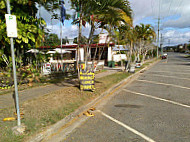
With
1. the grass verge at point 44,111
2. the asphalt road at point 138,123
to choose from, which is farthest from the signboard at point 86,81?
the asphalt road at point 138,123

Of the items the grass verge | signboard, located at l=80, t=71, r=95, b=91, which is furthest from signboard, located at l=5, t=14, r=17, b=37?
signboard, located at l=80, t=71, r=95, b=91

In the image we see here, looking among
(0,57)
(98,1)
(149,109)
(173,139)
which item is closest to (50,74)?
(0,57)

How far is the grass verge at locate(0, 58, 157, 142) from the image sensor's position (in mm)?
3513

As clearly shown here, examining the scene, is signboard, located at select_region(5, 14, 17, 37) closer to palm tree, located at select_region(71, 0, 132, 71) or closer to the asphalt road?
the asphalt road

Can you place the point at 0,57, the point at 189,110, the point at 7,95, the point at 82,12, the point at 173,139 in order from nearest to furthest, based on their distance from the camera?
the point at 173,139 → the point at 189,110 → the point at 7,95 → the point at 82,12 → the point at 0,57

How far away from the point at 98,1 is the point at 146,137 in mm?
5462

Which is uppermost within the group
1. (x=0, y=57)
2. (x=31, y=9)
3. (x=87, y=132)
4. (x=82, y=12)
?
(x=31, y=9)

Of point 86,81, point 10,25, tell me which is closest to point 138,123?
point 86,81

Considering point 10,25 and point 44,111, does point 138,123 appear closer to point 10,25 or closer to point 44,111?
point 44,111

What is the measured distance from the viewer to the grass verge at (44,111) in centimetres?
351

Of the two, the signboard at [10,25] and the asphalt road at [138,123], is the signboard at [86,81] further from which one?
the signboard at [10,25]

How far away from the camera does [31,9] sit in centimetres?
848

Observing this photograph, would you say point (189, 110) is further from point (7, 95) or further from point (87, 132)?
point (7, 95)

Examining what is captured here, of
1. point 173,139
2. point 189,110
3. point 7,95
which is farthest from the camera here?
point 7,95
